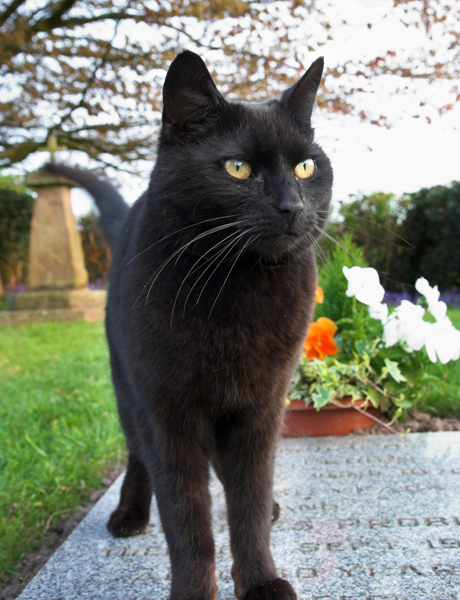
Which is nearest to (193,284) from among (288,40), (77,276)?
(288,40)

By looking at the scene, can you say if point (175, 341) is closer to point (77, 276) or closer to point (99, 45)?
point (99, 45)

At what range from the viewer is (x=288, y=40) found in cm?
454

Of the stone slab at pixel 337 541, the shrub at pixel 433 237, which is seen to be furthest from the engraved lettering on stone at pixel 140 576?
the shrub at pixel 433 237

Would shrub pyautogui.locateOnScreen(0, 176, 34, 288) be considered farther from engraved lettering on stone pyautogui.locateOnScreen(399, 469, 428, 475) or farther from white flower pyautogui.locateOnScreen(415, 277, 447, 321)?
engraved lettering on stone pyautogui.locateOnScreen(399, 469, 428, 475)

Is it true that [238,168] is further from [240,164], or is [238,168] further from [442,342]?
[442,342]

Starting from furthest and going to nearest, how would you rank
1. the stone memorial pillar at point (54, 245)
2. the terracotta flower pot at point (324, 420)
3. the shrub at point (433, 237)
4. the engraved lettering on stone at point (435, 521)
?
the stone memorial pillar at point (54, 245), the shrub at point (433, 237), the terracotta flower pot at point (324, 420), the engraved lettering on stone at point (435, 521)

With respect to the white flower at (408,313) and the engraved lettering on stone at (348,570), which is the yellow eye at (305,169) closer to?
the engraved lettering on stone at (348,570)

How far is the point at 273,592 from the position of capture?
1252mm

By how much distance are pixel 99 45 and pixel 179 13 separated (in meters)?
1.69

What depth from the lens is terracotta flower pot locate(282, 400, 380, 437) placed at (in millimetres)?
2482

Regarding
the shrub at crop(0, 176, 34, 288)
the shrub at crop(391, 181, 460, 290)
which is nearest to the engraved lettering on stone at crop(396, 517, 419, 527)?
the shrub at crop(391, 181, 460, 290)

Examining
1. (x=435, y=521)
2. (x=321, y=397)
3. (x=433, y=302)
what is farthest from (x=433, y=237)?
(x=435, y=521)

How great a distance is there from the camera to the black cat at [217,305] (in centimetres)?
124

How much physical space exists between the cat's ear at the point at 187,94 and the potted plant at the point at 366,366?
3.84 feet
